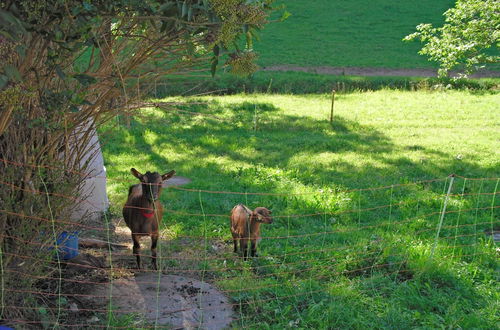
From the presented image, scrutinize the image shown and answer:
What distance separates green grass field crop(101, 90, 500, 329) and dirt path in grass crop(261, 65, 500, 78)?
27.9ft

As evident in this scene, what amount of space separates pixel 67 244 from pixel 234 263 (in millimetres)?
1830

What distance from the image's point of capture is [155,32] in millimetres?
5059

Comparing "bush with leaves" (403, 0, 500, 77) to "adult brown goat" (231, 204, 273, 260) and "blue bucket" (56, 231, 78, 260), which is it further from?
"blue bucket" (56, 231, 78, 260)

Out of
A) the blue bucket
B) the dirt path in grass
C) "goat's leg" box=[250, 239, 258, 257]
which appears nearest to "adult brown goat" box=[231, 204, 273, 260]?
"goat's leg" box=[250, 239, 258, 257]

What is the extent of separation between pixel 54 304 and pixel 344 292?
272cm

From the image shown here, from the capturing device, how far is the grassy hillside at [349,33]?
86.7 feet

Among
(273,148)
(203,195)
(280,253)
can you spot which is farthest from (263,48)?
(280,253)

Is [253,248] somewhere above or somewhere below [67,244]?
below

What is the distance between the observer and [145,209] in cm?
596

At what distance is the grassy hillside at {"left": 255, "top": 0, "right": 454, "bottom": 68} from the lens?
86.7ft

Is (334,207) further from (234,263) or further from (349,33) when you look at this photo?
(349,33)

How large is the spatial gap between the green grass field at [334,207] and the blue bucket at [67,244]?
1025mm

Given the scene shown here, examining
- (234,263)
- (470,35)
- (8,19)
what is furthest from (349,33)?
(8,19)

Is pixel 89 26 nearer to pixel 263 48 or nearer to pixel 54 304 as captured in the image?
pixel 54 304
